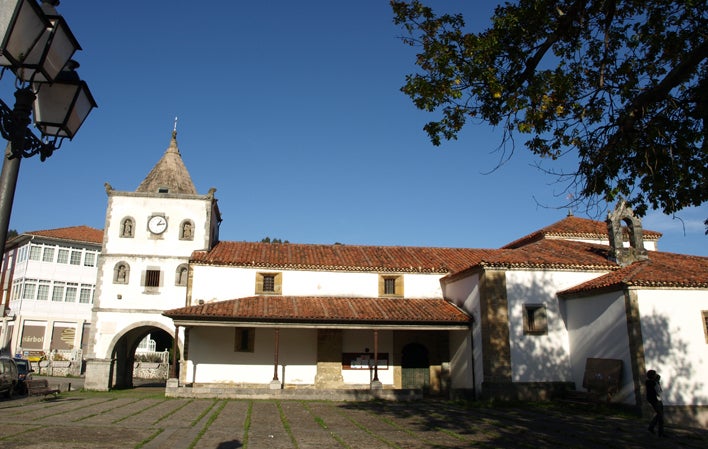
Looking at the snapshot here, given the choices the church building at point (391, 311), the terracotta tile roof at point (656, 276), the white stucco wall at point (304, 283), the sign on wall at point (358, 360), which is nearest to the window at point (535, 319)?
the church building at point (391, 311)

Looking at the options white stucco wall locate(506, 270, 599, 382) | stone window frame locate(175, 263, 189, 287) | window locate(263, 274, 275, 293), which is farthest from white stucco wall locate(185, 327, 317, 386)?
white stucco wall locate(506, 270, 599, 382)

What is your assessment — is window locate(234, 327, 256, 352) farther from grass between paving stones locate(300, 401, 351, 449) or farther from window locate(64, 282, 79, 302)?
window locate(64, 282, 79, 302)

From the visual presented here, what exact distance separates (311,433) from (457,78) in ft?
28.1

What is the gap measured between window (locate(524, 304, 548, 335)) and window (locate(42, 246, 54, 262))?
37.7 metres

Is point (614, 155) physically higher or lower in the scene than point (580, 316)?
higher

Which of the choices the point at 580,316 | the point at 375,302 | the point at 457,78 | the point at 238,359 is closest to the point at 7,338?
the point at 238,359

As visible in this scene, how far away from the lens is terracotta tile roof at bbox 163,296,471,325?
2031cm

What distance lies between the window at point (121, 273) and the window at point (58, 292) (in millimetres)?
20687

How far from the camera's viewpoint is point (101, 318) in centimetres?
2381

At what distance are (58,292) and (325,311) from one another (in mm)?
29742

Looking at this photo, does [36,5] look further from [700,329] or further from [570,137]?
[700,329]

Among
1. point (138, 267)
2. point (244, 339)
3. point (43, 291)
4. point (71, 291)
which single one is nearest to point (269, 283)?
point (244, 339)

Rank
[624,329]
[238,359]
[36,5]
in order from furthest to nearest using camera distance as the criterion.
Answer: [238,359] → [624,329] → [36,5]

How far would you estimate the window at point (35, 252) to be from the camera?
39.9 meters
